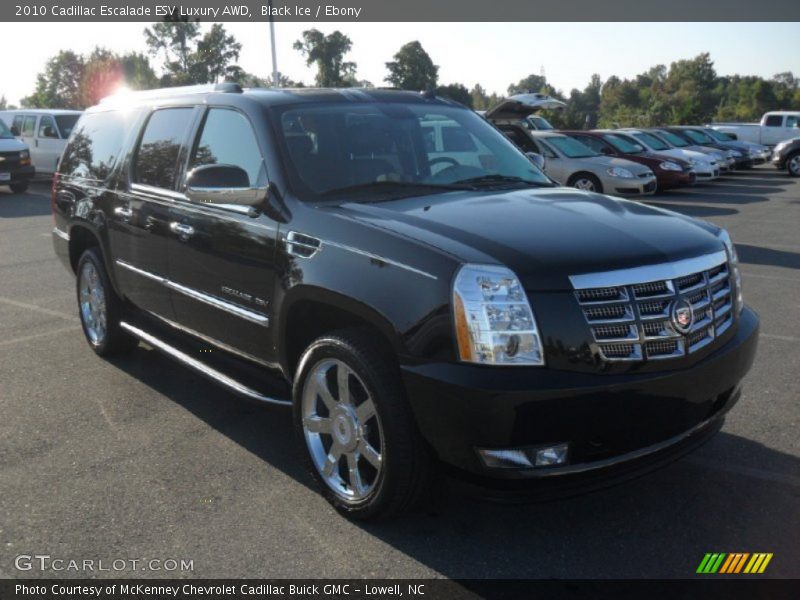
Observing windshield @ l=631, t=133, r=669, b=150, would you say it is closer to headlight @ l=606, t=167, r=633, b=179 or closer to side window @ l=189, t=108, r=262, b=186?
headlight @ l=606, t=167, r=633, b=179

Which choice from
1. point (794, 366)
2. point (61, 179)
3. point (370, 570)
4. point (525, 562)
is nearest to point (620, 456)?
point (525, 562)

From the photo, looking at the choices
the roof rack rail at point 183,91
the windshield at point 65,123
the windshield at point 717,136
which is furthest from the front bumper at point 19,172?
the windshield at point 717,136

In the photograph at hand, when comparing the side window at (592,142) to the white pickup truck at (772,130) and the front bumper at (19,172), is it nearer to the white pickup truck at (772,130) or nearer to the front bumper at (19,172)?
the front bumper at (19,172)

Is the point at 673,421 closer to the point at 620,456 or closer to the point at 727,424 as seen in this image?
the point at 620,456

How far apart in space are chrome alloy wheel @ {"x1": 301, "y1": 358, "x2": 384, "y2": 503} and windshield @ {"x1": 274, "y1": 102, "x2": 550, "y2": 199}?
923 millimetres

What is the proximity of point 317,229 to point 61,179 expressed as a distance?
373cm

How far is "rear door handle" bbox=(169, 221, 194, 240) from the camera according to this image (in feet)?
14.8

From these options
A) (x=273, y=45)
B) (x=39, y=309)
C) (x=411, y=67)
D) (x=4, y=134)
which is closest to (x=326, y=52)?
(x=411, y=67)

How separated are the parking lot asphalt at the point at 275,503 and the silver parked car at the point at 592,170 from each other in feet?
37.6

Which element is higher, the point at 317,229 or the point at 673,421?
the point at 317,229

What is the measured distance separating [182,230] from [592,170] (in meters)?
13.6

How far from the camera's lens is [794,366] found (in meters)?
5.62

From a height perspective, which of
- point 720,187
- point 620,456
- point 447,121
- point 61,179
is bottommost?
point 720,187

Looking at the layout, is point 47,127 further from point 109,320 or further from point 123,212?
point 123,212
